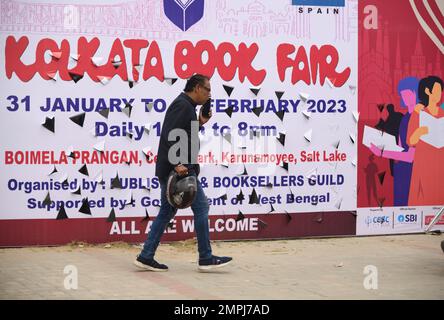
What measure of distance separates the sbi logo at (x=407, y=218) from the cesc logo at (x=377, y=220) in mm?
201

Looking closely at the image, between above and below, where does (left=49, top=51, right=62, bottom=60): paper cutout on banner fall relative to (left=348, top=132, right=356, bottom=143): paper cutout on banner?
above

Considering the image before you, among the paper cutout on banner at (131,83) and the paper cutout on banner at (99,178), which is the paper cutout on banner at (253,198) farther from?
the paper cutout on banner at (131,83)

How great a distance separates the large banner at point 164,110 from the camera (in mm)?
9281

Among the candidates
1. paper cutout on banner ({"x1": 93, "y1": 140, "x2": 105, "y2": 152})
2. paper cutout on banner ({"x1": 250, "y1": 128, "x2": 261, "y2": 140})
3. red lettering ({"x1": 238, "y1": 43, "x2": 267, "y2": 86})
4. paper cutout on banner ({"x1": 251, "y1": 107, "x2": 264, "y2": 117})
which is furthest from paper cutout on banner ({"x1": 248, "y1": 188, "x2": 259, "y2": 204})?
paper cutout on banner ({"x1": 93, "y1": 140, "x2": 105, "y2": 152})

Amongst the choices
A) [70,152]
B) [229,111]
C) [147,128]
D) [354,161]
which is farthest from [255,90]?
[70,152]

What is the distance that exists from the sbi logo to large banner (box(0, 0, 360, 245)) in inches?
32.3

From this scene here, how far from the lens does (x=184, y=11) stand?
9.81 meters

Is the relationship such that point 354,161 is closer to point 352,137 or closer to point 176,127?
point 352,137

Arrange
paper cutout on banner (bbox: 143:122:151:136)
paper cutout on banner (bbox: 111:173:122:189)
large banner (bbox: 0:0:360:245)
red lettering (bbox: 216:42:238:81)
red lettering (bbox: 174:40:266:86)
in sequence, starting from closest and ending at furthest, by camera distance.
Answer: large banner (bbox: 0:0:360:245) < paper cutout on banner (bbox: 111:173:122:189) < paper cutout on banner (bbox: 143:122:151:136) < red lettering (bbox: 174:40:266:86) < red lettering (bbox: 216:42:238:81)

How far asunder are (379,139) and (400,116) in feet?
1.51

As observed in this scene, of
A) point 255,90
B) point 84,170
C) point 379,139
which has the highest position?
point 255,90

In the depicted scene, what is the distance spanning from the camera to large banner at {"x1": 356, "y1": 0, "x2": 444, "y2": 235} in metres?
10.7

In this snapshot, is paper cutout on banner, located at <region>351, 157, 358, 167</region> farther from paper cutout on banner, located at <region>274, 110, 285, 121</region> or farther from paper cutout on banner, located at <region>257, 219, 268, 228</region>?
paper cutout on banner, located at <region>257, 219, 268, 228</region>

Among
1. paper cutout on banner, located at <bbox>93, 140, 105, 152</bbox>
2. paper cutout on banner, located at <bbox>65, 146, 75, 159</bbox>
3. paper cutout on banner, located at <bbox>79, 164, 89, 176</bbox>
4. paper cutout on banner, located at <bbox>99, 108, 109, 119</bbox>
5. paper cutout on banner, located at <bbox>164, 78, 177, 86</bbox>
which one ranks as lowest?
paper cutout on banner, located at <bbox>79, 164, 89, 176</bbox>
